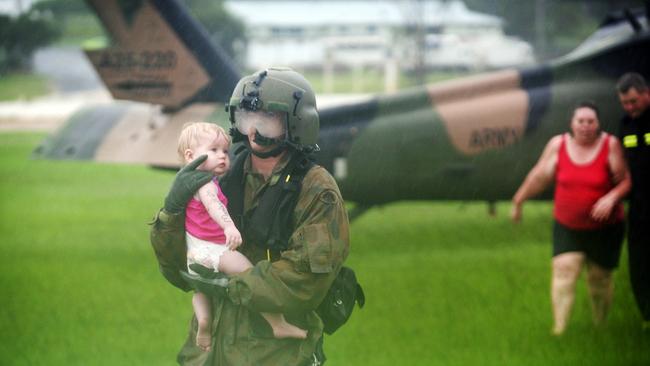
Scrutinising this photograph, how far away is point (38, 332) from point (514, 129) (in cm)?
399

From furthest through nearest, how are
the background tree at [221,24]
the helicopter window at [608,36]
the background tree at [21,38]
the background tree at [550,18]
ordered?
the background tree at [221,24] < the background tree at [550,18] < the background tree at [21,38] < the helicopter window at [608,36]

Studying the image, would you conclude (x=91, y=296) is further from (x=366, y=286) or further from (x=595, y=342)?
(x=595, y=342)

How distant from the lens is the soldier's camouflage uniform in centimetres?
254

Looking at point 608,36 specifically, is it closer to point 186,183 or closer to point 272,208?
point 272,208

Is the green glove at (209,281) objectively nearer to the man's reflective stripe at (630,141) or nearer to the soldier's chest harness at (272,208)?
the soldier's chest harness at (272,208)

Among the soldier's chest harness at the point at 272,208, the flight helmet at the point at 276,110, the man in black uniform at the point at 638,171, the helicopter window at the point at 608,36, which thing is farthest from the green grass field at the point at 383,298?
the flight helmet at the point at 276,110

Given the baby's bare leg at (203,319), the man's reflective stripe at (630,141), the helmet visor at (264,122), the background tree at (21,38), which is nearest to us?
the helmet visor at (264,122)

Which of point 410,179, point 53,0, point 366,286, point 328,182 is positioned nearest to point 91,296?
point 366,286

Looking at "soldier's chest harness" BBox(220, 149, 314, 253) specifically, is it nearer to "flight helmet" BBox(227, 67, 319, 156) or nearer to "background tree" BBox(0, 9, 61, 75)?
"flight helmet" BBox(227, 67, 319, 156)

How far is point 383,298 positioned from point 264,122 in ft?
14.1

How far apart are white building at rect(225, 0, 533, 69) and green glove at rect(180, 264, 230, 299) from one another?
7930 mm

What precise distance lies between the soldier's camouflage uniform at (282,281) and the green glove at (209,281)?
34mm

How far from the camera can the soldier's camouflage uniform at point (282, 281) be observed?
254 cm

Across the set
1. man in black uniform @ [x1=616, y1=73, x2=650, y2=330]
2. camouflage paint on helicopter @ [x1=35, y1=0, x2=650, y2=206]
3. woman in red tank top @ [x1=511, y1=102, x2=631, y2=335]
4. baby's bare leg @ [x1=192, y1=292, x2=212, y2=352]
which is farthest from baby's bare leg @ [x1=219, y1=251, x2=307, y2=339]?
camouflage paint on helicopter @ [x1=35, y1=0, x2=650, y2=206]
